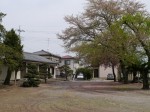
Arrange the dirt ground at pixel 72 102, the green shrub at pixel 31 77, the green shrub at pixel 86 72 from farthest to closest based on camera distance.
Answer: the green shrub at pixel 86 72, the green shrub at pixel 31 77, the dirt ground at pixel 72 102

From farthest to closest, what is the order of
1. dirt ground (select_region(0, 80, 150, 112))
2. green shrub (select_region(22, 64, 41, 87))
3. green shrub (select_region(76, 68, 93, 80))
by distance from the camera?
green shrub (select_region(76, 68, 93, 80)), green shrub (select_region(22, 64, 41, 87)), dirt ground (select_region(0, 80, 150, 112))

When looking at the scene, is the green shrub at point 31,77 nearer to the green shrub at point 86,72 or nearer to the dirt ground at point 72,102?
the dirt ground at point 72,102

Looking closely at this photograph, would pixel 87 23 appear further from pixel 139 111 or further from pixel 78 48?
pixel 139 111

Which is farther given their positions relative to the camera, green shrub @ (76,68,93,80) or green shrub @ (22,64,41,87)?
green shrub @ (76,68,93,80)

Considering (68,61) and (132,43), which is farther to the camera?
(68,61)

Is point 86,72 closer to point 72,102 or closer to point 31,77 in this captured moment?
point 31,77

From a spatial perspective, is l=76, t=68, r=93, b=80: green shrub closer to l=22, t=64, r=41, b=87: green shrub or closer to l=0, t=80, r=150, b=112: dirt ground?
l=22, t=64, r=41, b=87: green shrub

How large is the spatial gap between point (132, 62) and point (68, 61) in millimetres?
66162

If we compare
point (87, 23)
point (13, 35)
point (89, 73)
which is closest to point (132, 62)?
point (13, 35)

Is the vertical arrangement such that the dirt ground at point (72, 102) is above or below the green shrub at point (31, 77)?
below

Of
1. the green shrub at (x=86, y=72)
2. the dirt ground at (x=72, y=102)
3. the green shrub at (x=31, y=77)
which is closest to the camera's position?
the dirt ground at (x=72, y=102)

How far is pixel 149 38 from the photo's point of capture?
38438mm

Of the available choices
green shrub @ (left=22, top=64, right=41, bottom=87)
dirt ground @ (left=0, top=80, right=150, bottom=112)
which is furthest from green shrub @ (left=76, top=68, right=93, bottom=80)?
dirt ground @ (left=0, top=80, right=150, bottom=112)

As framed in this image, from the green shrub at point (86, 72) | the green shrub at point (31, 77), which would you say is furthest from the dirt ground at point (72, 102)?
the green shrub at point (86, 72)
